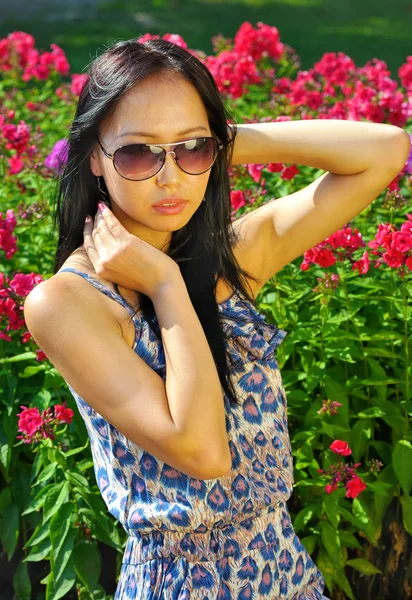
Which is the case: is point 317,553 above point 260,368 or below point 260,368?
below

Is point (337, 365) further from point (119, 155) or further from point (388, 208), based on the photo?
point (119, 155)

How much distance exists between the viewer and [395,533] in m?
3.17

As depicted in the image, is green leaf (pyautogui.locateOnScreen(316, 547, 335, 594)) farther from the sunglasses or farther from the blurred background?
the blurred background

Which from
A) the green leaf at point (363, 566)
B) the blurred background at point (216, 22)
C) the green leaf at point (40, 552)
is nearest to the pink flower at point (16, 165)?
the green leaf at point (40, 552)

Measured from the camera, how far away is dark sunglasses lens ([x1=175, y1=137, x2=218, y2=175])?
203cm

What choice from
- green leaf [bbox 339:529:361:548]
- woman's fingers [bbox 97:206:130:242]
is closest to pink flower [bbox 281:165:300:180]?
green leaf [bbox 339:529:361:548]

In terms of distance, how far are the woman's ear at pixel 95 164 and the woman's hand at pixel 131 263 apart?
0.14 m

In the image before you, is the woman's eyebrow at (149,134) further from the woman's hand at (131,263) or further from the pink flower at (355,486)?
the pink flower at (355,486)

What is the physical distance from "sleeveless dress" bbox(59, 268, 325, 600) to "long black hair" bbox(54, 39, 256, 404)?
0.06 metres

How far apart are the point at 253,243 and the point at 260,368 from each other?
0.37 metres

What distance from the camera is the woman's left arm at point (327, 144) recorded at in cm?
241

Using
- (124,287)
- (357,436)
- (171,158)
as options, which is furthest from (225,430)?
(357,436)

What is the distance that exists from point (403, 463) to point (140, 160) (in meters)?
1.48

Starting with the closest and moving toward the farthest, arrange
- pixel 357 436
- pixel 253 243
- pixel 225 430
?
1. pixel 225 430
2. pixel 253 243
3. pixel 357 436
